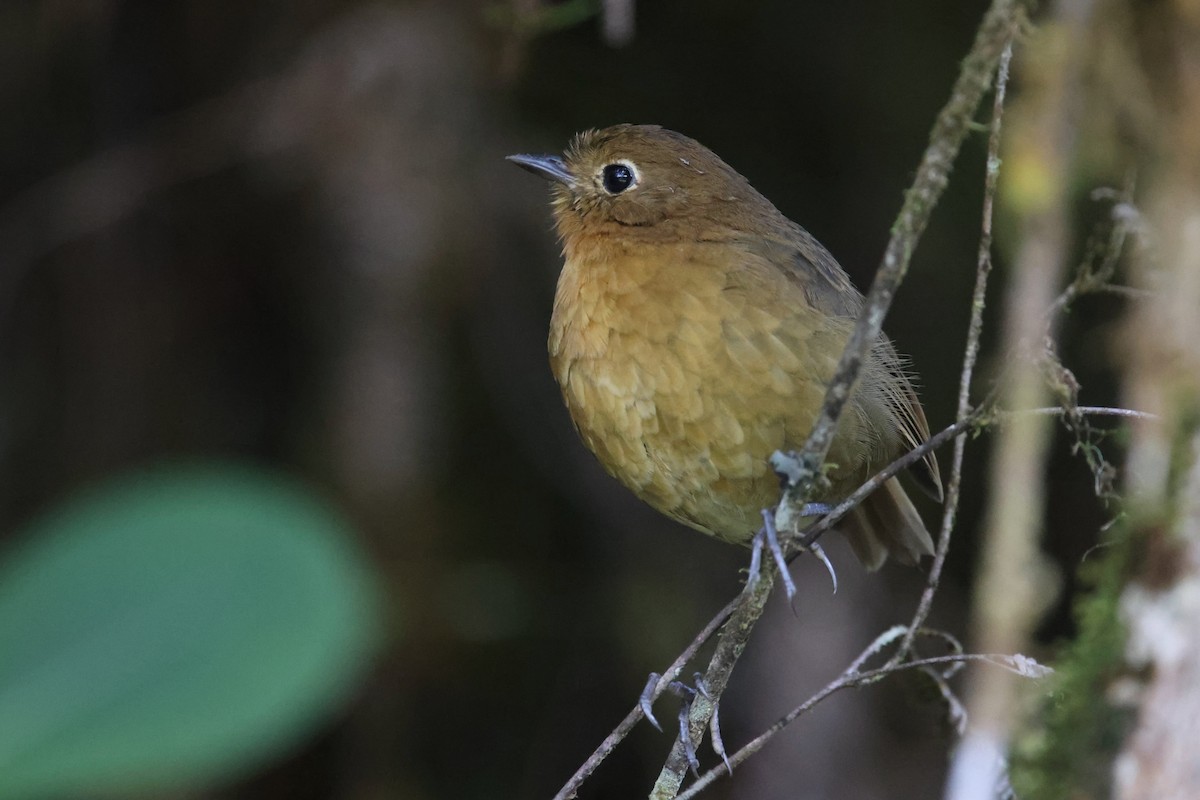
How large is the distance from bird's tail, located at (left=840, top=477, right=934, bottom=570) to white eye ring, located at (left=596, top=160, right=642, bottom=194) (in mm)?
1095

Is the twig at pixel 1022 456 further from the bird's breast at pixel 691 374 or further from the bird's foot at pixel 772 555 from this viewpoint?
the bird's breast at pixel 691 374

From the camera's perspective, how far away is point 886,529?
153 inches

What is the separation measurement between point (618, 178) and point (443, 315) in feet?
4.69

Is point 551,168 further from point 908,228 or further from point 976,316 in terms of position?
point 908,228

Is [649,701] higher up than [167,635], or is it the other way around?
[167,635]

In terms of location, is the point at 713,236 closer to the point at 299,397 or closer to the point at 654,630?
the point at 654,630

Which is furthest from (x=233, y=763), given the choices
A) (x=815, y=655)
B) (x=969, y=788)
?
(x=815, y=655)

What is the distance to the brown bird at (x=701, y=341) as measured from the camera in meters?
3.06

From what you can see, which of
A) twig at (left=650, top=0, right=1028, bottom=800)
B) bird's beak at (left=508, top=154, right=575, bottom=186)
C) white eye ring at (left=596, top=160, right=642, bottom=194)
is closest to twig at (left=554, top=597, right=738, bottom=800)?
twig at (left=650, top=0, right=1028, bottom=800)

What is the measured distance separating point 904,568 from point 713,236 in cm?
202

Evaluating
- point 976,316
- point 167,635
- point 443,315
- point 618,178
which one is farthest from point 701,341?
point 443,315

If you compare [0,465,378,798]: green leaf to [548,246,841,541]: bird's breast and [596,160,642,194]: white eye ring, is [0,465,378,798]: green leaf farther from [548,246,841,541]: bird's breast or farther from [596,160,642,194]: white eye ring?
[596,160,642,194]: white eye ring

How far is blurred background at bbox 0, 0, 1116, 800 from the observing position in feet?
15.6

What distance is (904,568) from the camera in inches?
195
